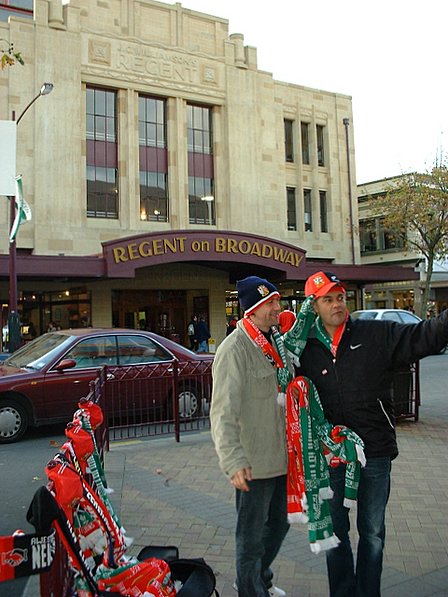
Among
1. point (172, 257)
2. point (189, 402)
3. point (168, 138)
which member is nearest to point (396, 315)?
point (189, 402)

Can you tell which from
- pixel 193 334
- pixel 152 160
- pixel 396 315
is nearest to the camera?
pixel 396 315

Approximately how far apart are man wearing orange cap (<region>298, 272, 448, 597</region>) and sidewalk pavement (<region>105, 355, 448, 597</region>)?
55cm

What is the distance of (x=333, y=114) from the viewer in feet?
109

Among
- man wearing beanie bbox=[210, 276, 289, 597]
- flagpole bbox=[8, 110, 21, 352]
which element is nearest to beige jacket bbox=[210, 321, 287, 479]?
man wearing beanie bbox=[210, 276, 289, 597]

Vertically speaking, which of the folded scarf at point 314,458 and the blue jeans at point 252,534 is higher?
the folded scarf at point 314,458

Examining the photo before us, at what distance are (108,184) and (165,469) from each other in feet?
69.5

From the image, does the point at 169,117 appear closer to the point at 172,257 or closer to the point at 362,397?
the point at 172,257

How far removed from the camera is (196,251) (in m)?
21.7

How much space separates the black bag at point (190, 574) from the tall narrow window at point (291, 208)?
1140 inches

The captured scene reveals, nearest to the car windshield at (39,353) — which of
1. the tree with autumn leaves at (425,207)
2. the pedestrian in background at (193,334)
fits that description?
the pedestrian in background at (193,334)

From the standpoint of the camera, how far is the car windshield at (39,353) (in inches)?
339

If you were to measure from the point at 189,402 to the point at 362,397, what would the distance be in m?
5.79

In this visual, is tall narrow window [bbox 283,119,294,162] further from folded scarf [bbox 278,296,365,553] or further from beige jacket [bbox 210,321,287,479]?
folded scarf [bbox 278,296,365,553]

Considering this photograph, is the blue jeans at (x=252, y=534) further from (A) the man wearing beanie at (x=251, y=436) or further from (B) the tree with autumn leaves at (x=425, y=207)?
(B) the tree with autumn leaves at (x=425, y=207)
